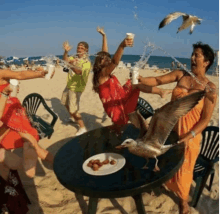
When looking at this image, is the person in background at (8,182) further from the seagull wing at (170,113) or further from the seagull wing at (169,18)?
the seagull wing at (169,18)

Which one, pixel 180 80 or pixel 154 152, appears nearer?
pixel 154 152

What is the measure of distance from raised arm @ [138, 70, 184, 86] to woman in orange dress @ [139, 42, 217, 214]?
0.54ft

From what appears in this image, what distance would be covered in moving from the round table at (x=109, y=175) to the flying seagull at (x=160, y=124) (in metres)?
0.14

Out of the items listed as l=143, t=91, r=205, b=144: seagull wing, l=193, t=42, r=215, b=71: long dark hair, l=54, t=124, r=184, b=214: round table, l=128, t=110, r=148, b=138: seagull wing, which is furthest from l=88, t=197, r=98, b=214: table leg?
l=193, t=42, r=215, b=71: long dark hair

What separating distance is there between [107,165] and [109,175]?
0.16 metres

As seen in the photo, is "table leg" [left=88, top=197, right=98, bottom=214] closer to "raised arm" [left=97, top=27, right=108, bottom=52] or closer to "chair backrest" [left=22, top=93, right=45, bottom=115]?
"chair backrest" [left=22, top=93, right=45, bottom=115]

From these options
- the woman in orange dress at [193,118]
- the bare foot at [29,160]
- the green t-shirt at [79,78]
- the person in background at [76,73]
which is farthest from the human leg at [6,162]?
the green t-shirt at [79,78]

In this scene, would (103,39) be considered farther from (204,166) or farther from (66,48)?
(204,166)

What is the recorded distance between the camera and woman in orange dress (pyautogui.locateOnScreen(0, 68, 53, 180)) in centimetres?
225

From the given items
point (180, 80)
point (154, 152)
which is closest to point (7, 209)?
point (154, 152)

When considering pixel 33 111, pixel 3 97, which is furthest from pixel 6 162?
pixel 33 111

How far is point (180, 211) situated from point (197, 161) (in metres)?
0.65

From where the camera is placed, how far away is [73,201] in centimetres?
271

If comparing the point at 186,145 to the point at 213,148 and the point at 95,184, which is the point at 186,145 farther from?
the point at 95,184
